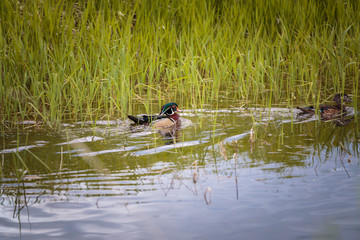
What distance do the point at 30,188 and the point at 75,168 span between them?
69 centimetres

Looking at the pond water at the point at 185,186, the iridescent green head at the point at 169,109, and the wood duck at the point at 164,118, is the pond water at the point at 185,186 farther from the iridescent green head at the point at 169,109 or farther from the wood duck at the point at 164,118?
the iridescent green head at the point at 169,109

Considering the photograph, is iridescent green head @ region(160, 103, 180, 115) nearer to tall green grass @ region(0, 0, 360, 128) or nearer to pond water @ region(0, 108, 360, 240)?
tall green grass @ region(0, 0, 360, 128)

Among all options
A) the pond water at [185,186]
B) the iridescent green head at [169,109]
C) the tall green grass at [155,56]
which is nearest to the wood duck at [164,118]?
A: the iridescent green head at [169,109]

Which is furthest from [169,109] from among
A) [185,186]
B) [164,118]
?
[185,186]

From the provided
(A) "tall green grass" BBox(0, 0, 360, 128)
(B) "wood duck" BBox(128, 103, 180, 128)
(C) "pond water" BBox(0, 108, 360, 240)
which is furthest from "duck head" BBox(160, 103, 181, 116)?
(C) "pond water" BBox(0, 108, 360, 240)

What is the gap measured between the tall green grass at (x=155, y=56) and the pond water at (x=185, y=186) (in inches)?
49.2

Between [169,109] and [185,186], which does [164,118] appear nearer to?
[169,109]

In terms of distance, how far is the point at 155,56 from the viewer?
30.7 feet

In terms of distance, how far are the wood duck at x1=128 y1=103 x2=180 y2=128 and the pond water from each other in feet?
2.33

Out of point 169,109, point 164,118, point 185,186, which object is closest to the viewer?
point 185,186

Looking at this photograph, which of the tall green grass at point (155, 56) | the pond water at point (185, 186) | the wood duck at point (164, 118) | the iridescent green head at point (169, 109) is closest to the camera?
the pond water at point (185, 186)

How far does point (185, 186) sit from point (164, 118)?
3.35 m

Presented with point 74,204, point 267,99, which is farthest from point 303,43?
point 74,204

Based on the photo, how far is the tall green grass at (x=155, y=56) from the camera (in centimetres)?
776
